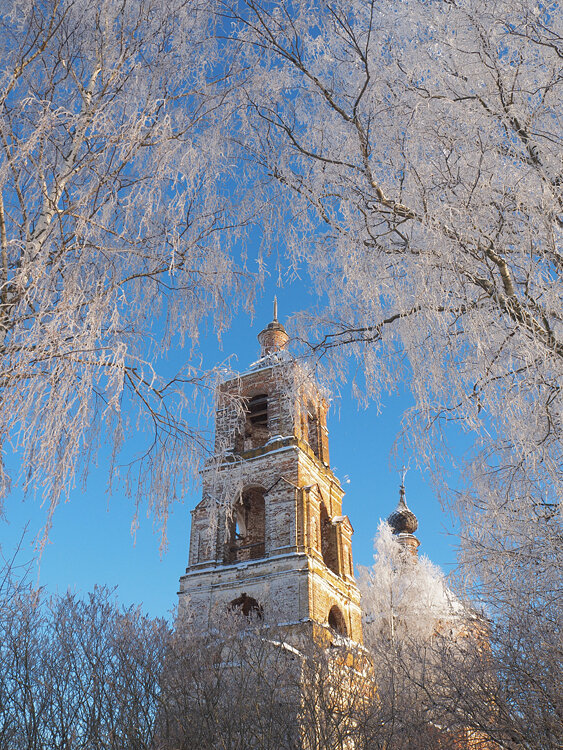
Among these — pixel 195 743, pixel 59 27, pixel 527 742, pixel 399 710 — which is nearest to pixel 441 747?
pixel 399 710

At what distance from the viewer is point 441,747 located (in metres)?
8.44

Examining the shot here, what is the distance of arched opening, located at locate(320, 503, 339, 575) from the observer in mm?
18938

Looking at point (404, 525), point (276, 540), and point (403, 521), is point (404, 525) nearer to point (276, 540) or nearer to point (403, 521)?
point (403, 521)

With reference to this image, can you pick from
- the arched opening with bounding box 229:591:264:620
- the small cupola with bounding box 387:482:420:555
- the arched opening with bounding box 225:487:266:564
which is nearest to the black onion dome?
the small cupola with bounding box 387:482:420:555

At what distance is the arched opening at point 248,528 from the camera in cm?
Answer: 1841

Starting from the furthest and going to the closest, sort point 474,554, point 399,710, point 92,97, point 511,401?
point 399,710 → point 474,554 → point 92,97 → point 511,401

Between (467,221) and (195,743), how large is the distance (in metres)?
8.06

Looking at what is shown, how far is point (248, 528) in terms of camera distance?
762 inches

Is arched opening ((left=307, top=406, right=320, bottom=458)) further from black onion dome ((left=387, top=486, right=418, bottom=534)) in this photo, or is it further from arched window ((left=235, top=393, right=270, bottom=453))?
black onion dome ((left=387, top=486, right=418, bottom=534))

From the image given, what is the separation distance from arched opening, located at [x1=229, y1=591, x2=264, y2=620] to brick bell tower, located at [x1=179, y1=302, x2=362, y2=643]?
0.10ft

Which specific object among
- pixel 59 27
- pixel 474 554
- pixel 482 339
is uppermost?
pixel 59 27

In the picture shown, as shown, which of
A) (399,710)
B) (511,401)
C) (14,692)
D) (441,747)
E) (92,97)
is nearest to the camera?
(511,401)

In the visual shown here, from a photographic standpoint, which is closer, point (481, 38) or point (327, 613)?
point (481, 38)

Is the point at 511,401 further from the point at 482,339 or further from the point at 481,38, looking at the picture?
the point at 481,38
